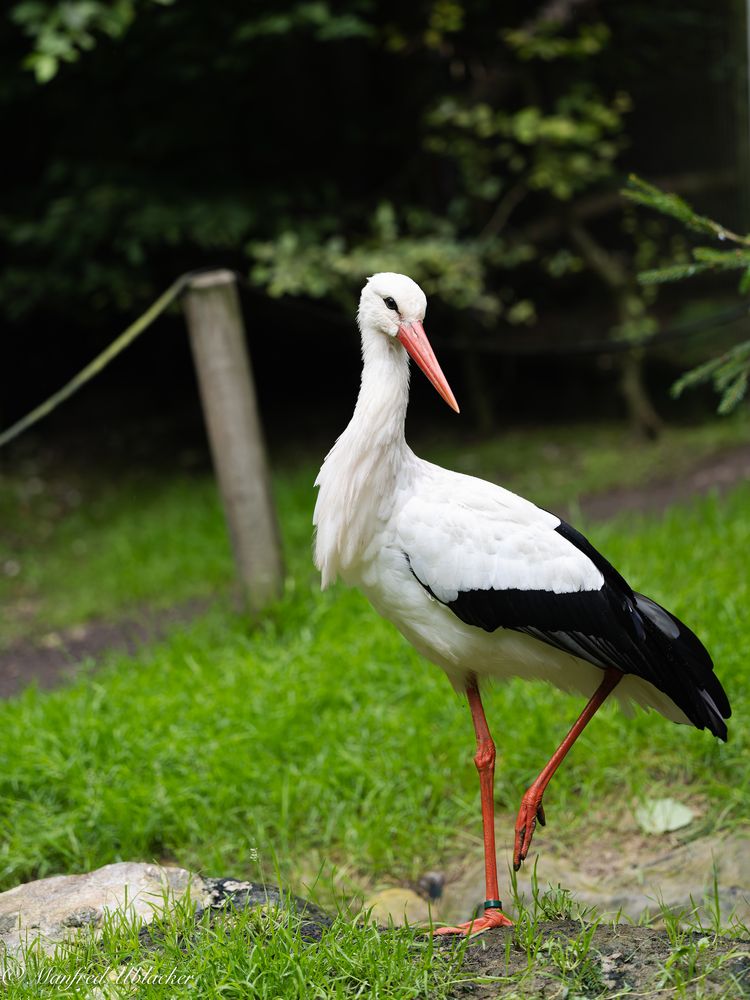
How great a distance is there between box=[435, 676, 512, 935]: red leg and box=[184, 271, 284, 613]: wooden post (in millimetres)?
2003

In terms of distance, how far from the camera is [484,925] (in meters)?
Answer: 2.68

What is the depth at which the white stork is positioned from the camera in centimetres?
270

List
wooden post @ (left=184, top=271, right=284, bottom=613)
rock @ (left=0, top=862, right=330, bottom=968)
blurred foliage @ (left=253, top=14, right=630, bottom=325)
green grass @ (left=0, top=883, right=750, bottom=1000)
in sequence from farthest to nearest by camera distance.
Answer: blurred foliage @ (left=253, top=14, right=630, bottom=325) < wooden post @ (left=184, top=271, right=284, bottom=613) < rock @ (left=0, top=862, right=330, bottom=968) < green grass @ (left=0, top=883, right=750, bottom=1000)

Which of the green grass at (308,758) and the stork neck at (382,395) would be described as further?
the green grass at (308,758)

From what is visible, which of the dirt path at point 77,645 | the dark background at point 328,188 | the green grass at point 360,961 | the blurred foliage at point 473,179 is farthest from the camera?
the dark background at point 328,188

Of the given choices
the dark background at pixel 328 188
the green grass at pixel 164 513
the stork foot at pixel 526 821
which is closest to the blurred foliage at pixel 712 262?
the stork foot at pixel 526 821

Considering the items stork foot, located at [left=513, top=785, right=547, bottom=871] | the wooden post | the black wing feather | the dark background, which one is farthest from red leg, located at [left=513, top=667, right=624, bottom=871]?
the dark background

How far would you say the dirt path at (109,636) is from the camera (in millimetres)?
4980

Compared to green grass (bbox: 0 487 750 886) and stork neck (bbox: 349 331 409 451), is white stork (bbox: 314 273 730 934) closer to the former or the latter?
stork neck (bbox: 349 331 409 451)

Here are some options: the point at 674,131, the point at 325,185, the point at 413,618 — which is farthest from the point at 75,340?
the point at 413,618

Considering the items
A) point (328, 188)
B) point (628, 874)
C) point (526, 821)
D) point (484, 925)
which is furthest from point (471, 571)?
point (328, 188)

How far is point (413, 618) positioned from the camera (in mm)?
2789

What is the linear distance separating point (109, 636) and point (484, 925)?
305 cm

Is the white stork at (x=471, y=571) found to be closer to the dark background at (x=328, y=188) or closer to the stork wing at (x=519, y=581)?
the stork wing at (x=519, y=581)
